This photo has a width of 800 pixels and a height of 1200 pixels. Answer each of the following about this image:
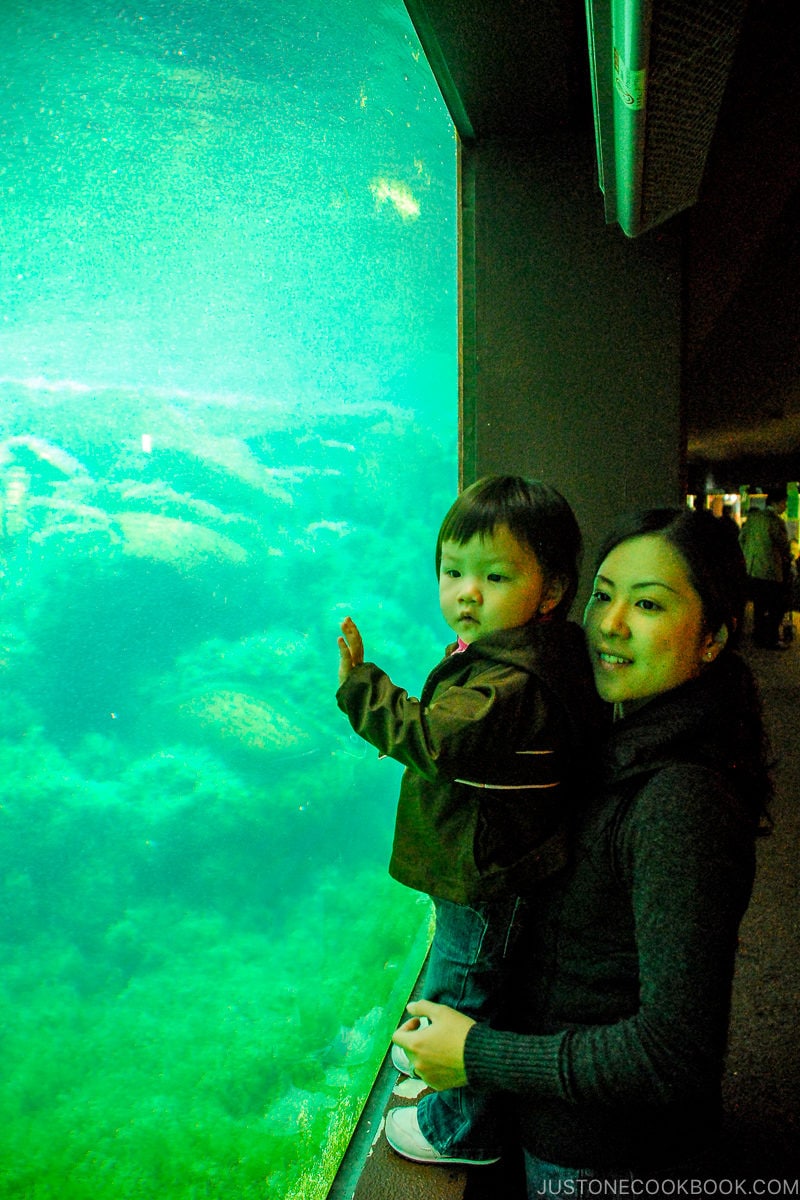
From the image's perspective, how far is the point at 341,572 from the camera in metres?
9.28

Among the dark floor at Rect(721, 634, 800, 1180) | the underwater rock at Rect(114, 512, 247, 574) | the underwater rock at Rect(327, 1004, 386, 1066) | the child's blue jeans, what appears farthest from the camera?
the underwater rock at Rect(114, 512, 247, 574)

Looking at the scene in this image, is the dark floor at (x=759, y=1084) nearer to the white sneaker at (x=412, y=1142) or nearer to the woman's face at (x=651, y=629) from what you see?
the white sneaker at (x=412, y=1142)

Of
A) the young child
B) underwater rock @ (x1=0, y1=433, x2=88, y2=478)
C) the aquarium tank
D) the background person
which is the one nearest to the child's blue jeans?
the young child

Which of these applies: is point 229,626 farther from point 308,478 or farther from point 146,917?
point 146,917

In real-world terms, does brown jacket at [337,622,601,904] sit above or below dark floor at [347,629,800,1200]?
above

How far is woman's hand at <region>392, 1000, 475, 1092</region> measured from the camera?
2.58 ft

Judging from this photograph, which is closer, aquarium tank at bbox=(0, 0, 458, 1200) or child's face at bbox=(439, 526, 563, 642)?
child's face at bbox=(439, 526, 563, 642)

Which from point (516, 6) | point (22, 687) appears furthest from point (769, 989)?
point (22, 687)

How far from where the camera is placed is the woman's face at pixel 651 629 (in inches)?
32.7

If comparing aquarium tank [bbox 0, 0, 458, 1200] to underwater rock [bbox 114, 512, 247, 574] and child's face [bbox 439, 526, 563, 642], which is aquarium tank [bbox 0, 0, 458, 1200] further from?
child's face [bbox 439, 526, 563, 642]

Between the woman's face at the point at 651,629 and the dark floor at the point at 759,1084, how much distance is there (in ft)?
2.70

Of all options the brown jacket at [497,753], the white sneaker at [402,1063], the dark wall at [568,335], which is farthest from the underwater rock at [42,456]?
the brown jacket at [497,753]

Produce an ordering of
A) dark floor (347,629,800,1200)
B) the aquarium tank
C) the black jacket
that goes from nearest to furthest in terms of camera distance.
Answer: the black jacket, dark floor (347,629,800,1200), the aquarium tank

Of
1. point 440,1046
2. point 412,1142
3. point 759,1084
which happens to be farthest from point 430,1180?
point 759,1084
